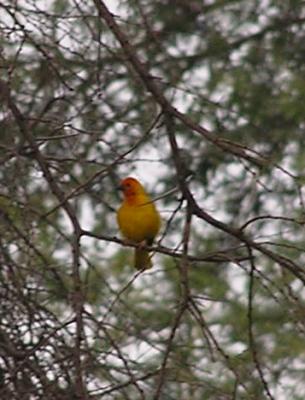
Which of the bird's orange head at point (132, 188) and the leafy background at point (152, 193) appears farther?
the bird's orange head at point (132, 188)

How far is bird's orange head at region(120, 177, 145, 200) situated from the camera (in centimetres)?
584

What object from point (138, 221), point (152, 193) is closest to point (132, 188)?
point (138, 221)

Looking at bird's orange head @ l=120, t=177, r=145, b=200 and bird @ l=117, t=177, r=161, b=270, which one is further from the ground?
bird's orange head @ l=120, t=177, r=145, b=200

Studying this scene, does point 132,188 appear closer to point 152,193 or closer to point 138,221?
point 138,221

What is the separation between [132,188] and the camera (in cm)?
585

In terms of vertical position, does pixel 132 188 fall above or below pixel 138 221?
above

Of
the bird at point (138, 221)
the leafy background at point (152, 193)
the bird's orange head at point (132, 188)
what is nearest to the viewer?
the leafy background at point (152, 193)

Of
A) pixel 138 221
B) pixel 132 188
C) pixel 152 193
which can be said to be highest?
pixel 152 193

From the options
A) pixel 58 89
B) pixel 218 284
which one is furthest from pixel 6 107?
pixel 218 284

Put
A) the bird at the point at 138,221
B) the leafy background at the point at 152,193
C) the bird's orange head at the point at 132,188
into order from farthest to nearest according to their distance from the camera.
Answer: the bird's orange head at the point at 132,188, the bird at the point at 138,221, the leafy background at the point at 152,193

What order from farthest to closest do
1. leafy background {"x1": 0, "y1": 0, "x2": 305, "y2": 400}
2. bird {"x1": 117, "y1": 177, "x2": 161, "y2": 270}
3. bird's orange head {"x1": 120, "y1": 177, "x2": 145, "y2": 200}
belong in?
bird's orange head {"x1": 120, "y1": 177, "x2": 145, "y2": 200}
bird {"x1": 117, "y1": 177, "x2": 161, "y2": 270}
leafy background {"x1": 0, "y1": 0, "x2": 305, "y2": 400}

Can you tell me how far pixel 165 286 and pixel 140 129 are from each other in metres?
3.02

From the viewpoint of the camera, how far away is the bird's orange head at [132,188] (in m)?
5.84

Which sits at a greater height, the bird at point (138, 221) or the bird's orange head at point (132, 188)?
the bird's orange head at point (132, 188)
